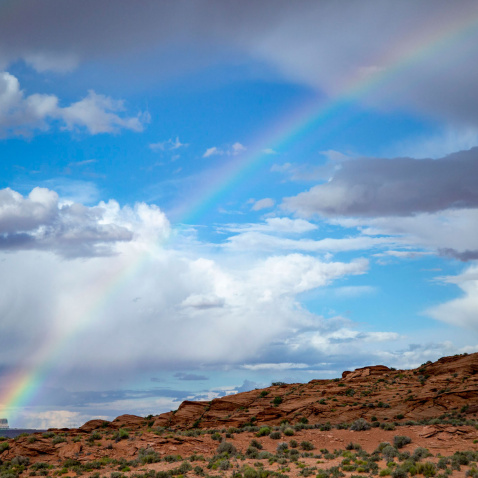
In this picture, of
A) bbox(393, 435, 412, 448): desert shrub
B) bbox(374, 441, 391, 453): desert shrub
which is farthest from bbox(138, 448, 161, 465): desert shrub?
bbox(393, 435, 412, 448): desert shrub

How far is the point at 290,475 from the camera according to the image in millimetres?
34625

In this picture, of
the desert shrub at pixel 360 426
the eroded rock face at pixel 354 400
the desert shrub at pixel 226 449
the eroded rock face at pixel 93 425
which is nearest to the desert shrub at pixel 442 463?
the desert shrub at pixel 360 426

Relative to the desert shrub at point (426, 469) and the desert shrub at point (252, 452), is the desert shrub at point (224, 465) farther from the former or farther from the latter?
the desert shrub at point (426, 469)

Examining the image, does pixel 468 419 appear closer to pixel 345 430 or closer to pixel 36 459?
pixel 345 430

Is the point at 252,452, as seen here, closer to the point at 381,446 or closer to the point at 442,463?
the point at 381,446

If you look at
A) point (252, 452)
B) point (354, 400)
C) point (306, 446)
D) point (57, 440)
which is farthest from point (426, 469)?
point (57, 440)

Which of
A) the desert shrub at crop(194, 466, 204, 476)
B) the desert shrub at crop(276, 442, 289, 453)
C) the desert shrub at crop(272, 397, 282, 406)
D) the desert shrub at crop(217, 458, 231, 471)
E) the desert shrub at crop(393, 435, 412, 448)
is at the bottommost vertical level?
the desert shrub at crop(194, 466, 204, 476)

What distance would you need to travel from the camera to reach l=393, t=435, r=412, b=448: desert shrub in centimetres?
4081

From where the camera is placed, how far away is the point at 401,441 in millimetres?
40938

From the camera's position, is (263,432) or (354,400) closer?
(263,432)

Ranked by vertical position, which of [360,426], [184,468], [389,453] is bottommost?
[184,468]

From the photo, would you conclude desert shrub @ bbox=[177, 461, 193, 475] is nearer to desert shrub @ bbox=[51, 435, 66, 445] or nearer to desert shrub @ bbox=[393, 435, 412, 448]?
desert shrub @ bbox=[393, 435, 412, 448]

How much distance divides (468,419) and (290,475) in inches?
1045

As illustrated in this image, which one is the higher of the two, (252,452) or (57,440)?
(57,440)
